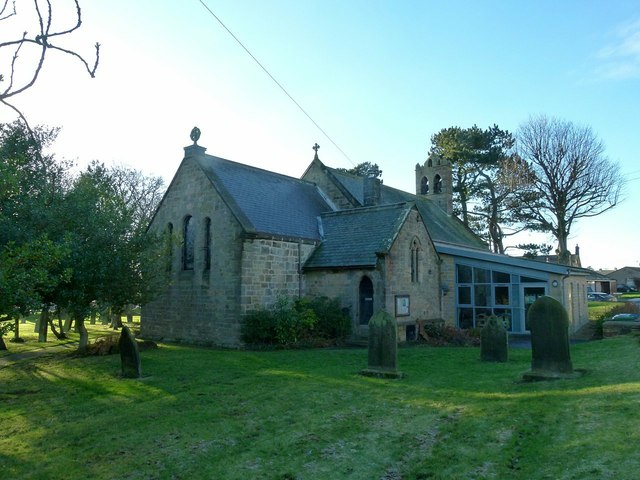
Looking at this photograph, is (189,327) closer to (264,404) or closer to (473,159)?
(264,404)

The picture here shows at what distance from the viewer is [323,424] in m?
8.27

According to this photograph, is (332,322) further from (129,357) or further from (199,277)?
(129,357)

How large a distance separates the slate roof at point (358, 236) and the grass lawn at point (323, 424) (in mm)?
7728

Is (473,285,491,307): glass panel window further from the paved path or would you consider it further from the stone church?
the paved path

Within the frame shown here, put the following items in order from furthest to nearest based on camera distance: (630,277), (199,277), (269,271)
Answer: (630,277) < (199,277) < (269,271)

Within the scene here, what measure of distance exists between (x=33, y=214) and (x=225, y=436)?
8869 mm

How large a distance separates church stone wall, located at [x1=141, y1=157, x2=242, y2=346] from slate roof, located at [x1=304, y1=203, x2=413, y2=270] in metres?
3.95

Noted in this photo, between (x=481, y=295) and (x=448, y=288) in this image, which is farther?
(x=448, y=288)

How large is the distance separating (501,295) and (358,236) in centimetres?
811

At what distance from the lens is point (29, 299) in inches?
372

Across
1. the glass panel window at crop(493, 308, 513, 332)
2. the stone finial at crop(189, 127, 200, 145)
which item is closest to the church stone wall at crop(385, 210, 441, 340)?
the glass panel window at crop(493, 308, 513, 332)

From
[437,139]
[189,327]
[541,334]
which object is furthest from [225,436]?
[437,139]

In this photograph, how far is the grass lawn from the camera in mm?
6336

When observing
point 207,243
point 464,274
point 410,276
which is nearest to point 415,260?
point 410,276
